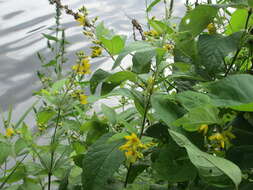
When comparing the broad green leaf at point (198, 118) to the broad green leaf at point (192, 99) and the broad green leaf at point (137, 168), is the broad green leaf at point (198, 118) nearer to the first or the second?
the broad green leaf at point (192, 99)

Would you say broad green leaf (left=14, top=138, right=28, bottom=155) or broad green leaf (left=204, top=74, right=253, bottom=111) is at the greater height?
broad green leaf (left=204, top=74, right=253, bottom=111)

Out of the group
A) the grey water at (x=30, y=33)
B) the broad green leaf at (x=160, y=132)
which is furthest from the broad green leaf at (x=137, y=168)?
the grey water at (x=30, y=33)

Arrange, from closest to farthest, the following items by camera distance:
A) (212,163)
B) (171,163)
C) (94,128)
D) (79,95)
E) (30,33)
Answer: (212,163) → (171,163) → (94,128) → (79,95) → (30,33)

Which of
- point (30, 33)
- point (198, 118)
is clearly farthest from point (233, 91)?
point (30, 33)

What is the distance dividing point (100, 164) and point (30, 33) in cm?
189

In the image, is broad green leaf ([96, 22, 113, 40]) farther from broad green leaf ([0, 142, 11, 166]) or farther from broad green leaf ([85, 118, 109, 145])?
broad green leaf ([0, 142, 11, 166])

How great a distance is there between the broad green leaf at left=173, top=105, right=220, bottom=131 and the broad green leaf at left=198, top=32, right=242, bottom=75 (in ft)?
0.20

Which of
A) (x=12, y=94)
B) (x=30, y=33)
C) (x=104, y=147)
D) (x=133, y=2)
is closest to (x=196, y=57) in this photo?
(x=104, y=147)

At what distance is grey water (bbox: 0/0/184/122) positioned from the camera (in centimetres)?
169

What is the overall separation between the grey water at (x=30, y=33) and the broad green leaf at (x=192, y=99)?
4.05 feet

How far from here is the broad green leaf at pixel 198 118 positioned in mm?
283

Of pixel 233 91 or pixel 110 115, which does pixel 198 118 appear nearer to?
pixel 233 91

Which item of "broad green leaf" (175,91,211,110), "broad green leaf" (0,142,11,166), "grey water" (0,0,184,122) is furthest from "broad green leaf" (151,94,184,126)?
"grey water" (0,0,184,122)

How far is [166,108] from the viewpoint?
13.7 inches
